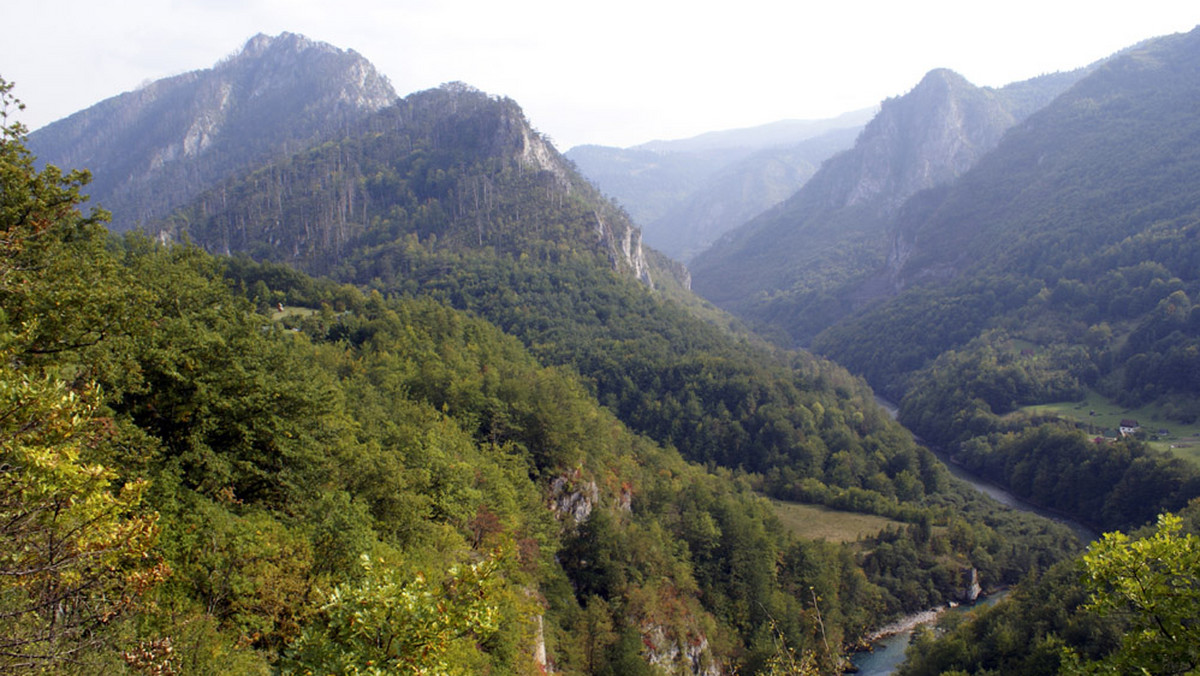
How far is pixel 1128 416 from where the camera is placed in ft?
360

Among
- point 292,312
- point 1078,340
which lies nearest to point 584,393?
point 292,312

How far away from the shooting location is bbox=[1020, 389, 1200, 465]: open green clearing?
94375 millimetres

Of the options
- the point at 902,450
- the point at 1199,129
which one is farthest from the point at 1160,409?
the point at 1199,129

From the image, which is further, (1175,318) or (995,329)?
(995,329)

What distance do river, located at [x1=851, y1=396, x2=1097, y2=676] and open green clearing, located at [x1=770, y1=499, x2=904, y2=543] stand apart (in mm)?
13813

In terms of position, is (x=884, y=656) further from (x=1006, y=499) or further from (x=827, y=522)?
(x=1006, y=499)

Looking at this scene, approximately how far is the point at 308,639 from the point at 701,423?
108280 mm

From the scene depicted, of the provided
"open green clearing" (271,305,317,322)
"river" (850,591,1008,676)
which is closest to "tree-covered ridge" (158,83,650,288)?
"open green clearing" (271,305,317,322)

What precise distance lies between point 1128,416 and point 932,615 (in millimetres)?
66475

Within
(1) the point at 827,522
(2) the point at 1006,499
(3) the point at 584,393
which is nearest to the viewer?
(3) the point at 584,393

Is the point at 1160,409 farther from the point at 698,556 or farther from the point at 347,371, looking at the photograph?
the point at 347,371

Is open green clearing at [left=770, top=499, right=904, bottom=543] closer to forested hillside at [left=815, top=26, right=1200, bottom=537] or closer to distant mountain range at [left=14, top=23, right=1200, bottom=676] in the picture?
distant mountain range at [left=14, top=23, right=1200, bottom=676]

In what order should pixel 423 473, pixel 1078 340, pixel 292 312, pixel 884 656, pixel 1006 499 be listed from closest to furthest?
1. pixel 423 473
2. pixel 884 656
3. pixel 292 312
4. pixel 1006 499
5. pixel 1078 340

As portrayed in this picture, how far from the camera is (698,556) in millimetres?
63969
